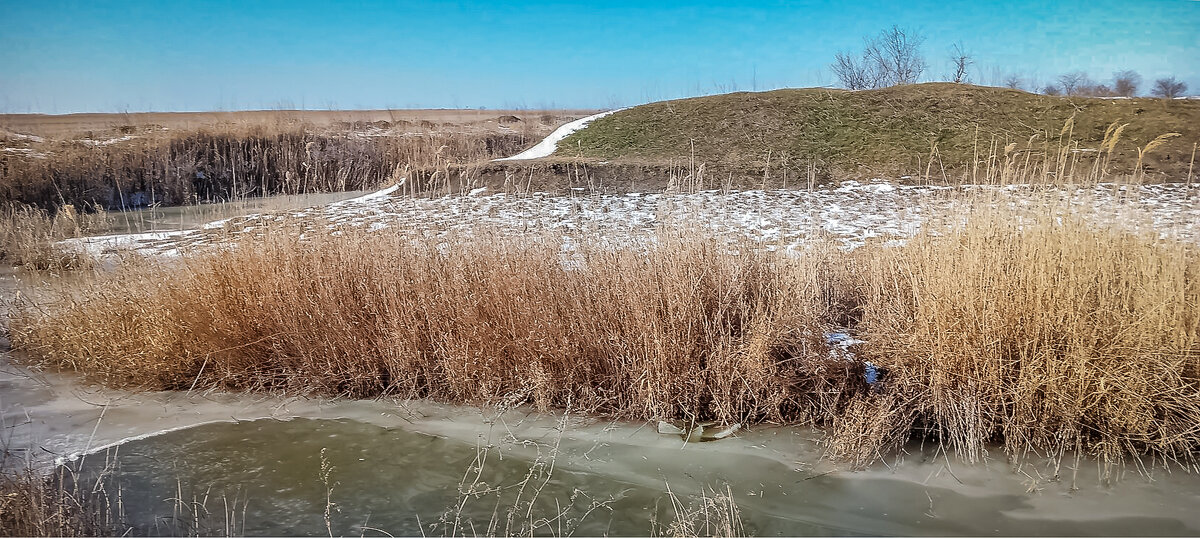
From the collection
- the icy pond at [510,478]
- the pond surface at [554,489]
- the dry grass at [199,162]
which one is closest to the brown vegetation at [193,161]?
the dry grass at [199,162]

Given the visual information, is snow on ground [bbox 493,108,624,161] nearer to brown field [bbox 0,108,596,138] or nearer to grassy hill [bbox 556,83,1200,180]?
grassy hill [bbox 556,83,1200,180]

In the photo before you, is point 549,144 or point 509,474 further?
point 549,144

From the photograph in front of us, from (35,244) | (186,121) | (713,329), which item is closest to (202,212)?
(35,244)

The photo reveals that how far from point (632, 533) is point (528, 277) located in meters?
2.02

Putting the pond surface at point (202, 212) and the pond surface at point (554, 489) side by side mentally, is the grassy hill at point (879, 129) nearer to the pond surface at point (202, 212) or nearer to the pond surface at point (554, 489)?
the pond surface at point (202, 212)

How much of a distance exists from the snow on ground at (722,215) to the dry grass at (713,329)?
167 mm

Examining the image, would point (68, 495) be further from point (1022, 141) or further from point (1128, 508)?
point (1022, 141)

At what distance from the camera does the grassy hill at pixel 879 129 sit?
45.2 feet

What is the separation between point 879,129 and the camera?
1555 cm

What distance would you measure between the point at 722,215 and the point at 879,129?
38.5 feet

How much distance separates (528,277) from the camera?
4.89 metres

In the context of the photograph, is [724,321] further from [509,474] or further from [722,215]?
[509,474]

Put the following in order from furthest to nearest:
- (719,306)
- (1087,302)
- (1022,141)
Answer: (1022,141), (719,306), (1087,302)

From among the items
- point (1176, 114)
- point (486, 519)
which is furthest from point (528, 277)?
point (1176, 114)
